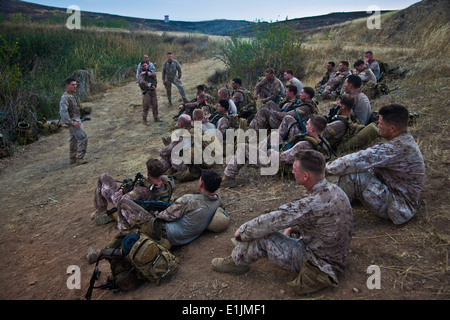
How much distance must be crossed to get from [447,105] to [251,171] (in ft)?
13.9

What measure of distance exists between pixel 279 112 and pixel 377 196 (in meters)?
3.67

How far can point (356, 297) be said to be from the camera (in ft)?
8.29

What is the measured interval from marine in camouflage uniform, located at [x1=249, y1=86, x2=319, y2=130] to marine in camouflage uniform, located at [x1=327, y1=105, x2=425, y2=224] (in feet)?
8.25

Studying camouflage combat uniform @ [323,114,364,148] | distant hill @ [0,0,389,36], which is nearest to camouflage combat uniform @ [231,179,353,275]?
camouflage combat uniform @ [323,114,364,148]

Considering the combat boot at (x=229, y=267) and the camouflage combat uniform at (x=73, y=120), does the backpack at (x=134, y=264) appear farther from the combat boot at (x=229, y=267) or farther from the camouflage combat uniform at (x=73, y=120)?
the camouflage combat uniform at (x=73, y=120)

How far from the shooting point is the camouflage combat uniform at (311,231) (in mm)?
2582

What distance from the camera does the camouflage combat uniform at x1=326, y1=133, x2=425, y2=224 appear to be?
316 cm

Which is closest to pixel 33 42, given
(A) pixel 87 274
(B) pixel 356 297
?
(A) pixel 87 274

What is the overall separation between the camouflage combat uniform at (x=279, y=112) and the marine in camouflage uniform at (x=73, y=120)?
4295mm

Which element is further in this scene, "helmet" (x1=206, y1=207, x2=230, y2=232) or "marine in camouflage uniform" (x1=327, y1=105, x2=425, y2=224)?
"helmet" (x1=206, y1=207, x2=230, y2=232)

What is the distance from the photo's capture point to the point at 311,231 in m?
2.71

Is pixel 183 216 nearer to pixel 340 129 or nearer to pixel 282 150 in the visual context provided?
pixel 282 150

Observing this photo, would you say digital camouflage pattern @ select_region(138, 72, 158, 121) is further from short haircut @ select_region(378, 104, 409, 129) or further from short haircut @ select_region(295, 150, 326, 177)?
short haircut @ select_region(295, 150, 326, 177)
